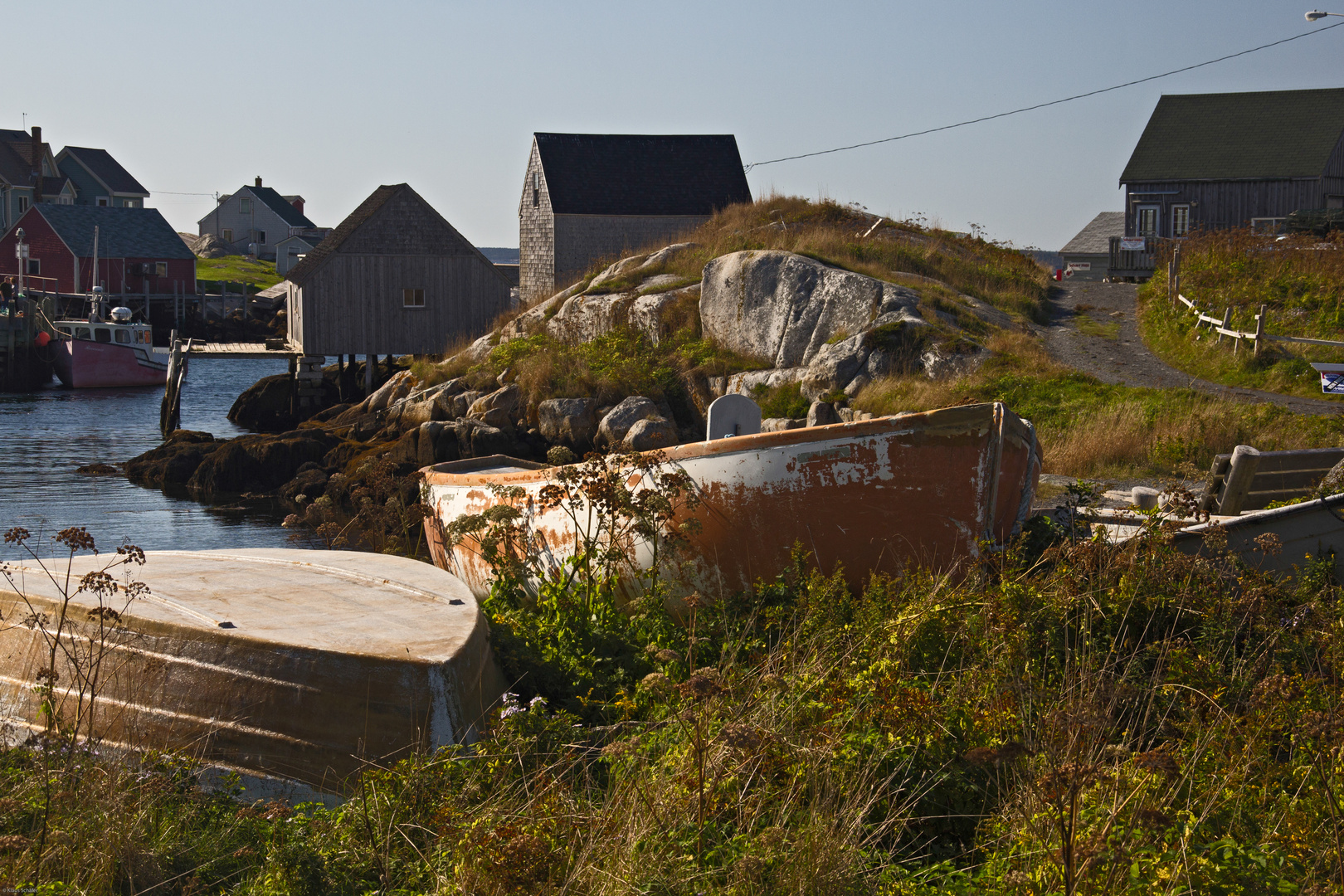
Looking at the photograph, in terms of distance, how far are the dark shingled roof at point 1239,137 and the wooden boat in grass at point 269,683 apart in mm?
38734

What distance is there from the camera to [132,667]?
556cm

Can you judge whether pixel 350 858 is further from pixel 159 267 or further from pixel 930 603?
pixel 159 267

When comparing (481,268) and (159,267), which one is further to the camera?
(159,267)

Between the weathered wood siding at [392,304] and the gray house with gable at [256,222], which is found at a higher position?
the gray house with gable at [256,222]

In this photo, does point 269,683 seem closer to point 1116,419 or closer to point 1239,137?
point 1116,419

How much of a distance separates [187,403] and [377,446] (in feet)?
75.8

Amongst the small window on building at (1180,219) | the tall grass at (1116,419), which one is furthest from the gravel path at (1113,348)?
the small window on building at (1180,219)

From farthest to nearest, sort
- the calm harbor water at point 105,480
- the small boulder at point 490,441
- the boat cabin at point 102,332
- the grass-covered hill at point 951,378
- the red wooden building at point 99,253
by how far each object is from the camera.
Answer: the red wooden building at point 99,253
the boat cabin at point 102,332
the small boulder at point 490,441
the calm harbor water at point 105,480
the grass-covered hill at point 951,378

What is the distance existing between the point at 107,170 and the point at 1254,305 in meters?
89.2

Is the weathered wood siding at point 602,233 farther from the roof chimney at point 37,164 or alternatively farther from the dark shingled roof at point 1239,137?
the roof chimney at point 37,164

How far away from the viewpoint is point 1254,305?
21.7 m

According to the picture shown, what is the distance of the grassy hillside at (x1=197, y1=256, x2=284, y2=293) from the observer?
262ft

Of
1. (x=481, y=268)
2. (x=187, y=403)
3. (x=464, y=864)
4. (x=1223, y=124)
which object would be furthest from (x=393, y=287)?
(x=464, y=864)

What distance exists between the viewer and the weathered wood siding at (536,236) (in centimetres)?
4216
